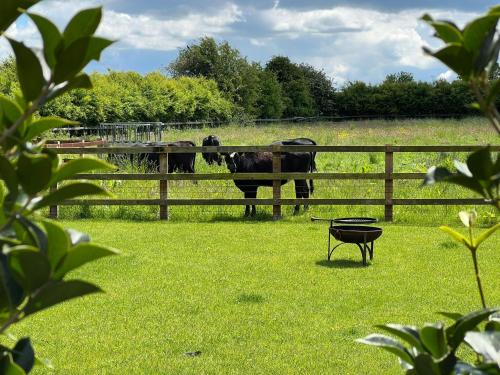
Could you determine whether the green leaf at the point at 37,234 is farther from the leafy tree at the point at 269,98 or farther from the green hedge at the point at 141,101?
the leafy tree at the point at 269,98

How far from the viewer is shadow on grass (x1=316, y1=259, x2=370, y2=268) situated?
28.0 ft

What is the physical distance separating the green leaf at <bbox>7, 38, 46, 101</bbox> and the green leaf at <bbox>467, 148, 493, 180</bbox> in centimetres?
66

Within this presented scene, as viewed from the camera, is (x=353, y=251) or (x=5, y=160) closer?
(x=5, y=160)

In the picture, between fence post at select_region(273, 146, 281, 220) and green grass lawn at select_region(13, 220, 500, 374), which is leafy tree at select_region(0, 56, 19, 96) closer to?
fence post at select_region(273, 146, 281, 220)

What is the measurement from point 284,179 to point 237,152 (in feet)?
3.33

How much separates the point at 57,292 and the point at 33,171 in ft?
0.61

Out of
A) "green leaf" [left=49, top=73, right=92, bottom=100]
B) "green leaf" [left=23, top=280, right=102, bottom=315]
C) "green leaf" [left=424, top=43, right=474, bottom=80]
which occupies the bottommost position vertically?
"green leaf" [left=23, top=280, right=102, bottom=315]

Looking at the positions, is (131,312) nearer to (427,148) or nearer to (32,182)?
(32,182)

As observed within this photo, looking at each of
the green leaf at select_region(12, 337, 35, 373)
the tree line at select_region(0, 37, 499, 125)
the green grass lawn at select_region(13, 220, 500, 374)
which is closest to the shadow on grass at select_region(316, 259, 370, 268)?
the green grass lawn at select_region(13, 220, 500, 374)

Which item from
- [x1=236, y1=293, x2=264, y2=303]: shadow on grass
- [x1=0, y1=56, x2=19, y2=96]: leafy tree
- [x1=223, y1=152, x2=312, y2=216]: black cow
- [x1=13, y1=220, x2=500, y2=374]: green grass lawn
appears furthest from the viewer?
[x1=0, y1=56, x2=19, y2=96]: leafy tree

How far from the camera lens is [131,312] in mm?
6418

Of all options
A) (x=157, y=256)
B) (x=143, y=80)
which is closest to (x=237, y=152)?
(x=157, y=256)

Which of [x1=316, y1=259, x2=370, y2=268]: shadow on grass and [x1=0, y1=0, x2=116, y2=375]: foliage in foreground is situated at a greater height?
[x1=0, y1=0, x2=116, y2=375]: foliage in foreground

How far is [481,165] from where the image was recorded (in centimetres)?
113
